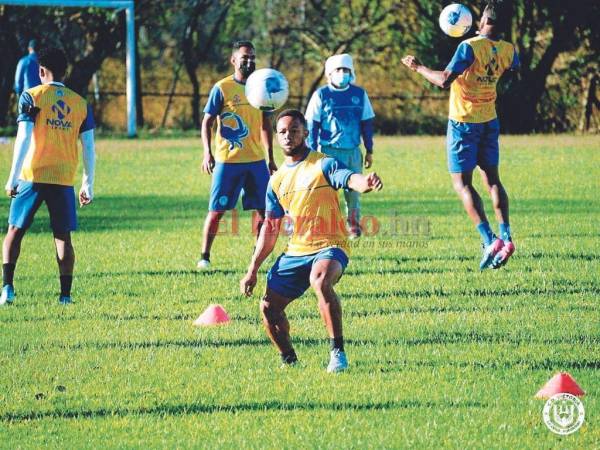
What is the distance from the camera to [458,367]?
761cm

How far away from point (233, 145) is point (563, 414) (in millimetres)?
6260

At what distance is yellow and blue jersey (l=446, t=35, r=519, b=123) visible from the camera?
11.6m

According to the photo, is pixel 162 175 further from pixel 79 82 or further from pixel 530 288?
pixel 79 82

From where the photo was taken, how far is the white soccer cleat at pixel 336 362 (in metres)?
7.52

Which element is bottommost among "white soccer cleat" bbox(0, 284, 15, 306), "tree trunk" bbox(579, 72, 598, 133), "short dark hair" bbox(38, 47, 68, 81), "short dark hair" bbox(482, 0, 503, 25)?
"tree trunk" bbox(579, 72, 598, 133)

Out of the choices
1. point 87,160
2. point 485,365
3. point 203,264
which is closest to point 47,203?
point 87,160

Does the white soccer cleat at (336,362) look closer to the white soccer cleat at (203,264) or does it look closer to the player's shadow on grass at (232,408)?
the player's shadow on grass at (232,408)

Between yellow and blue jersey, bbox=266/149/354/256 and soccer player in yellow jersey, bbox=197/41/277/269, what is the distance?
4.31 meters

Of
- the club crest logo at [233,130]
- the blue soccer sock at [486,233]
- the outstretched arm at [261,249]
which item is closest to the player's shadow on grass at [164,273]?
Answer: the club crest logo at [233,130]

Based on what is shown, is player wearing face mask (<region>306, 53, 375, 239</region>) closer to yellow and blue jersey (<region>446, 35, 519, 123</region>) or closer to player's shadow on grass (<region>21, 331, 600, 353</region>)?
yellow and blue jersey (<region>446, 35, 519, 123</region>)

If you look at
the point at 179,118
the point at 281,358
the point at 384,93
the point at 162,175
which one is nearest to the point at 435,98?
the point at 384,93

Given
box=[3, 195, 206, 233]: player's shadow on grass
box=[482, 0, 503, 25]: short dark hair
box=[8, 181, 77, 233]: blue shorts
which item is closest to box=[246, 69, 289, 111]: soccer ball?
box=[8, 181, 77, 233]: blue shorts

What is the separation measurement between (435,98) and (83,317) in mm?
30251

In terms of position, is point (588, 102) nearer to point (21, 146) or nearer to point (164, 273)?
point (164, 273)
